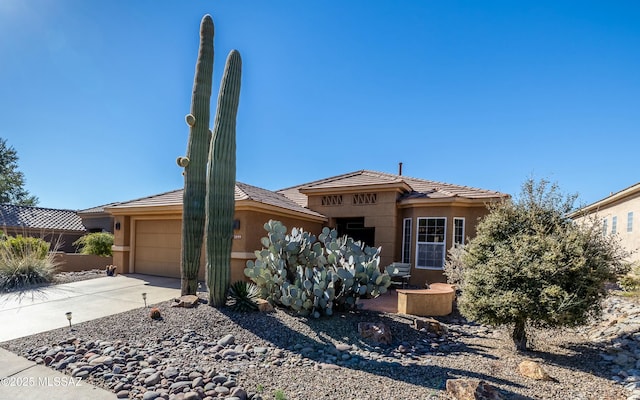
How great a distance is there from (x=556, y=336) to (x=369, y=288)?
177 inches

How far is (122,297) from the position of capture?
8.43 m

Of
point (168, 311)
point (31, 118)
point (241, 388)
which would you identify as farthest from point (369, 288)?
point (31, 118)

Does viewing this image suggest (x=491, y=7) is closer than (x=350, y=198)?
Yes

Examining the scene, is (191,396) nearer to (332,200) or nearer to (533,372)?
(533,372)

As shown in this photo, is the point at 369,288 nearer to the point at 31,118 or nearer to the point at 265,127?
the point at 265,127

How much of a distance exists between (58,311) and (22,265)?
15.4 ft

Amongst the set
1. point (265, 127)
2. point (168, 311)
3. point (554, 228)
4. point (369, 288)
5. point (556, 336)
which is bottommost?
point (556, 336)

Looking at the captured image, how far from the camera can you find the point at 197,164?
8023 mm

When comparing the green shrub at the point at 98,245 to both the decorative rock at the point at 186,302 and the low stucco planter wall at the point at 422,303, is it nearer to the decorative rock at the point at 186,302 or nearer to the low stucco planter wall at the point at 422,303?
the decorative rock at the point at 186,302

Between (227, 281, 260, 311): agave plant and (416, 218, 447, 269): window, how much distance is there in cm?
731

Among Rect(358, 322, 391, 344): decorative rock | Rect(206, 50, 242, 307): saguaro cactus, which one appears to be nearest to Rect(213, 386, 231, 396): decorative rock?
Rect(358, 322, 391, 344): decorative rock

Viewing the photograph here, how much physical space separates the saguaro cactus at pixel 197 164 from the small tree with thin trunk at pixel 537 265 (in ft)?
20.4

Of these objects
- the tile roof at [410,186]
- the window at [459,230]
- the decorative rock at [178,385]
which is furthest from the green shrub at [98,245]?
the window at [459,230]

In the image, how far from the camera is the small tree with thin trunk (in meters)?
5.38
